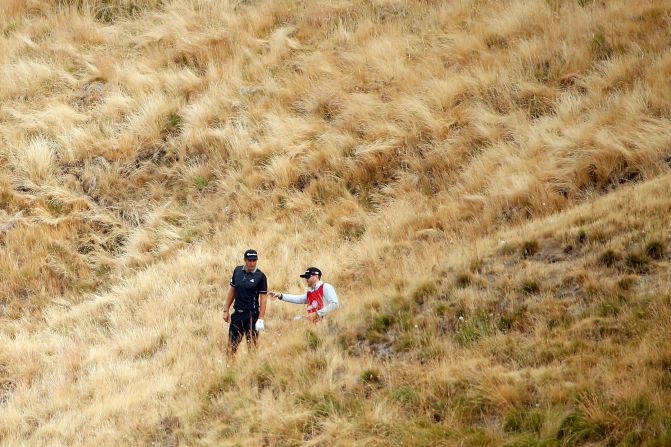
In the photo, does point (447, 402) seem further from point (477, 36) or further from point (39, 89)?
point (39, 89)

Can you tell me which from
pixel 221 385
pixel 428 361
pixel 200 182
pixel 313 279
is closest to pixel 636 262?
pixel 428 361

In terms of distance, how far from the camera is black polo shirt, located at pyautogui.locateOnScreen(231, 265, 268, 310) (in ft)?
31.4

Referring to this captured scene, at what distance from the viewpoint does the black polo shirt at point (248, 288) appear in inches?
377

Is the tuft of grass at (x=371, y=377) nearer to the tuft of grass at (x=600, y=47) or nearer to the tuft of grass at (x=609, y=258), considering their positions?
the tuft of grass at (x=609, y=258)

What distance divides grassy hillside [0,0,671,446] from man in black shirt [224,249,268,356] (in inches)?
12.2

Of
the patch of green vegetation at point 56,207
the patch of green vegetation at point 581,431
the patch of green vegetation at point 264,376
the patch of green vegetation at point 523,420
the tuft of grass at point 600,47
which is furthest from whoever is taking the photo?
the patch of green vegetation at point 56,207

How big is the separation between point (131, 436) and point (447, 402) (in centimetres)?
349

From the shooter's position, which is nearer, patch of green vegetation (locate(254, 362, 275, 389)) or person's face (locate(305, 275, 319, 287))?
patch of green vegetation (locate(254, 362, 275, 389))

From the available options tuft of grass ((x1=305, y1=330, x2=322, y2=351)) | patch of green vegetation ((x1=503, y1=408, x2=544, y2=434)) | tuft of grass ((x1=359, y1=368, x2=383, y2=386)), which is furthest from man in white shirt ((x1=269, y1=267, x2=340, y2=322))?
patch of green vegetation ((x1=503, y1=408, x2=544, y2=434))

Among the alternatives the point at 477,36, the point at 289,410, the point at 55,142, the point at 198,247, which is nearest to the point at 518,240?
the point at 289,410

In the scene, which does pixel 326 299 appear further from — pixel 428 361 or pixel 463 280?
pixel 428 361

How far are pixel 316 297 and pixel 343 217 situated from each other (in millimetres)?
3989

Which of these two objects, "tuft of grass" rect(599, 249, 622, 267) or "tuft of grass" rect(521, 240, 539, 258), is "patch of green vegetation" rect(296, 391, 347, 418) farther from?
"tuft of grass" rect(599, 249, 622, 267)

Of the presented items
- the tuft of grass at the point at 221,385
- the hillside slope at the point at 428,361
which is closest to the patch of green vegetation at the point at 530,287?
the hillside slope at the point at 428,361
